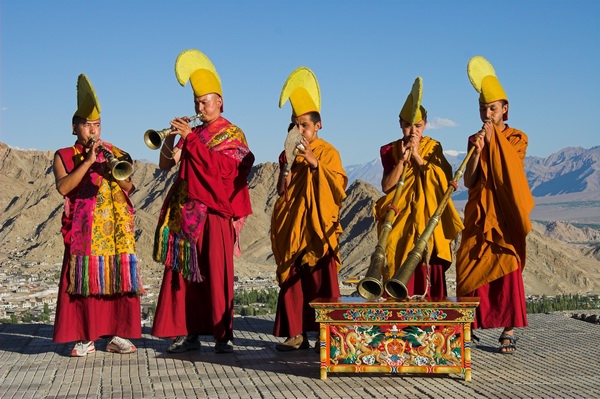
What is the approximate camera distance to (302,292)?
7.23 m

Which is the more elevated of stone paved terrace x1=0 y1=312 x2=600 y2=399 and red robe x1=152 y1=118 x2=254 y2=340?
red robe x1=152 y1=118 x2=254 y2=340

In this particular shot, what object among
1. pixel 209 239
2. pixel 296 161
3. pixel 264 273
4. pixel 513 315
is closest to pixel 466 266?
pixel 513 315

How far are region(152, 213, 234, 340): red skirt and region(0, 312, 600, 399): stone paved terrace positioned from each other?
202 mm

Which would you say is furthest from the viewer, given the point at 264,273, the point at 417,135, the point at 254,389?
the point at 264,273

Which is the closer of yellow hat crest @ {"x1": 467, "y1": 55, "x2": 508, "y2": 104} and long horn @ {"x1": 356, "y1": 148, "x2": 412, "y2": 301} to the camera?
long horn @ {"x1": 356, "y1": 148, "x2": 412, "y2": 301}

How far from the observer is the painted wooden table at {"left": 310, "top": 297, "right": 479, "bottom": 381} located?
5.93m

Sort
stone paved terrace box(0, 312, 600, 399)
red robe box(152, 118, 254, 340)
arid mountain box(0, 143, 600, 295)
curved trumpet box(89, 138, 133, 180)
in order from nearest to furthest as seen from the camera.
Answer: stone paved terrace box(0, 312, 600, 399), curved trumpet box(89, 138, 133, 180), red robe box(152, 118, 254, 340), arid mountain box(0, 143, 600, 295)

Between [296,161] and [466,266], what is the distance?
1.52 metres

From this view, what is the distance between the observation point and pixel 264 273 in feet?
102

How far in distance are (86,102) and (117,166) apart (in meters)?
0.61

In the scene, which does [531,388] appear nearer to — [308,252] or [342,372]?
[342,372]

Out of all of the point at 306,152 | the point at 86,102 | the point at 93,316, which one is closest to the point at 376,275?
the point at 306,152

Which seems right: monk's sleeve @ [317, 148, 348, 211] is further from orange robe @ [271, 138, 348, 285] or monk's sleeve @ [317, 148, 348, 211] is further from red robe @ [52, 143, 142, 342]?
red robe @ [52, 143, 142, 342]

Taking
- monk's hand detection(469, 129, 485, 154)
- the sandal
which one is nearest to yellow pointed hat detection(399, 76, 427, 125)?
monk's hand detection(469, 129, 485, 154)
